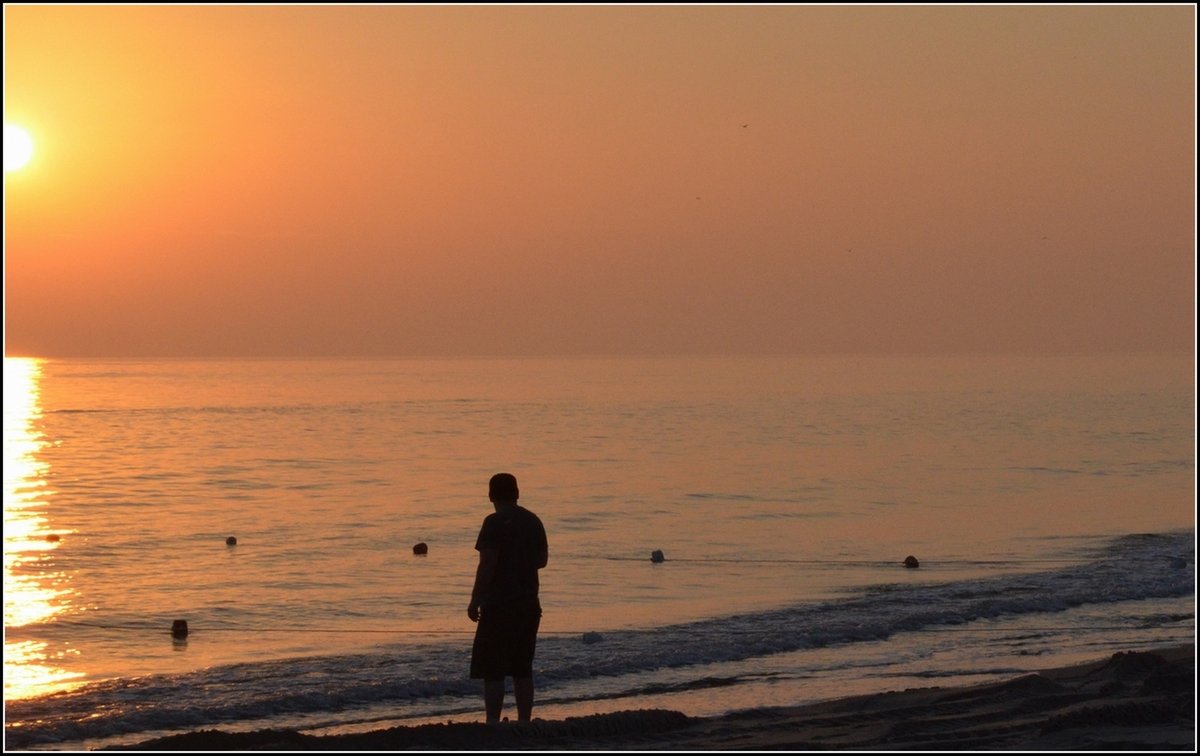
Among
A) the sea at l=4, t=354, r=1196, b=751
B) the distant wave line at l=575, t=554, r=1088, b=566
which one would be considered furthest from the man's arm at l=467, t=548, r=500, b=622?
the distant wave line at l=575, t=554, r=1088, b=566

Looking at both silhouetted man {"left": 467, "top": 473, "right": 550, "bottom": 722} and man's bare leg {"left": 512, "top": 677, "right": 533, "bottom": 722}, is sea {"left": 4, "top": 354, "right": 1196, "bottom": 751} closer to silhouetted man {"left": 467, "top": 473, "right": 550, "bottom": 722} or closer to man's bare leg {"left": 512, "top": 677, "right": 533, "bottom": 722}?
man's bare leg {"left": 512, "top": 677, "right": 533, "bottom": 722}

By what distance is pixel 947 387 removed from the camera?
128750 millimetres

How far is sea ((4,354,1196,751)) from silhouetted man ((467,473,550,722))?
2864mm

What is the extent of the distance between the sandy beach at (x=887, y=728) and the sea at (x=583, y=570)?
2137 millimetres

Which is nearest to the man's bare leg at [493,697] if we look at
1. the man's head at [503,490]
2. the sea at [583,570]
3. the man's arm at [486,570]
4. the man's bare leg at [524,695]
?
the man's bare leg at [524,695]

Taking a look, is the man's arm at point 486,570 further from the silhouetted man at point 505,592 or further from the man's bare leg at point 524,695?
the man's bare leg at point 524,695

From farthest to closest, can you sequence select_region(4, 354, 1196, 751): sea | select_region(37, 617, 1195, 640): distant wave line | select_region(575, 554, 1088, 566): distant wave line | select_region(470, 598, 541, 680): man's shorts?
select_region(575, 554, 1088, 566): distant wave line
select_region(37, 617, 1195, 640): distant wave line
select_region(4, 354, 1196, 751): sea
select_region(470, 598, 541, 680): man's shorts

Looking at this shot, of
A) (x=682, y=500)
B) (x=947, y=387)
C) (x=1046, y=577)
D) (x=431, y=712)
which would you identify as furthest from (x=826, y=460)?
(x=947, y=387)

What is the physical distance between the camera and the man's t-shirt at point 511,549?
927 cm

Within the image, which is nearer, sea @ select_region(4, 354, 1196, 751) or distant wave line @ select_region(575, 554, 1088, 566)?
sea @ select_region(4, 354, 1196, 751)

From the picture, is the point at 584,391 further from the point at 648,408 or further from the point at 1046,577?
the point at 1046,577

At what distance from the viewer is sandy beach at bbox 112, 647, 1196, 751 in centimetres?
875

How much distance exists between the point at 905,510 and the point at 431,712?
23.4 meters

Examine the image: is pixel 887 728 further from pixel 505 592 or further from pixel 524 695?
pixel 505 592
